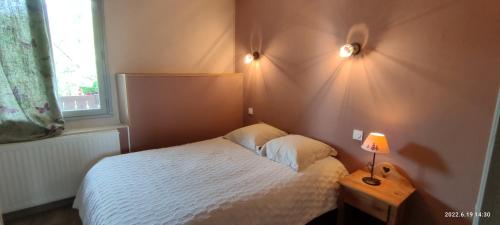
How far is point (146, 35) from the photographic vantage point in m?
2.83

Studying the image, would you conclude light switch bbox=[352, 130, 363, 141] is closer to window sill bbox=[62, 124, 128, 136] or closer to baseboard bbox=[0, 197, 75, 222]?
window sill bbox=[62, 124, 128, 136]

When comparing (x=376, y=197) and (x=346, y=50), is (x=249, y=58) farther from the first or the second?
(x=376, y=197)

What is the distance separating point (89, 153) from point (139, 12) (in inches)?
63.3

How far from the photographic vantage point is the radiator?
2176 mm

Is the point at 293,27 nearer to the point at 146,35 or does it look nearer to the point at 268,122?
the point at 268,122

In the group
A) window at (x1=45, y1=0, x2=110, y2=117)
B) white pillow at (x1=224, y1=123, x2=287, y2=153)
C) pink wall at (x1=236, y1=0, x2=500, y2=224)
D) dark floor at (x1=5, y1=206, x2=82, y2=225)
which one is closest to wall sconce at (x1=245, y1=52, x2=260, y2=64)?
pink wall at (x1=236, y1=0, x2=500, y2=224)

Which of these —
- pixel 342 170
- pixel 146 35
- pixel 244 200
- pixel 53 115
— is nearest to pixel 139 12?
pixel 146 35

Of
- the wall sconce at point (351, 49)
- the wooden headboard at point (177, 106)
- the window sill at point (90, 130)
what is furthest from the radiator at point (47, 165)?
the wall sconce at point (351, 49)

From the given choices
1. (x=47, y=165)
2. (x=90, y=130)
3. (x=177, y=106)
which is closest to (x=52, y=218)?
(x=47, y=165)

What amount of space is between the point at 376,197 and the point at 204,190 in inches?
49.7

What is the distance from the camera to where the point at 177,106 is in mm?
2961

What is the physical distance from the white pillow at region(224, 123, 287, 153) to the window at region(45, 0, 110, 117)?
5.05ft

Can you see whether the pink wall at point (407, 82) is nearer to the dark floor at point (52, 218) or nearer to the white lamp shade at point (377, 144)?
the white lamp shade at point (377, 144)

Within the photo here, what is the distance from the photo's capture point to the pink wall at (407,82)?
161cm
